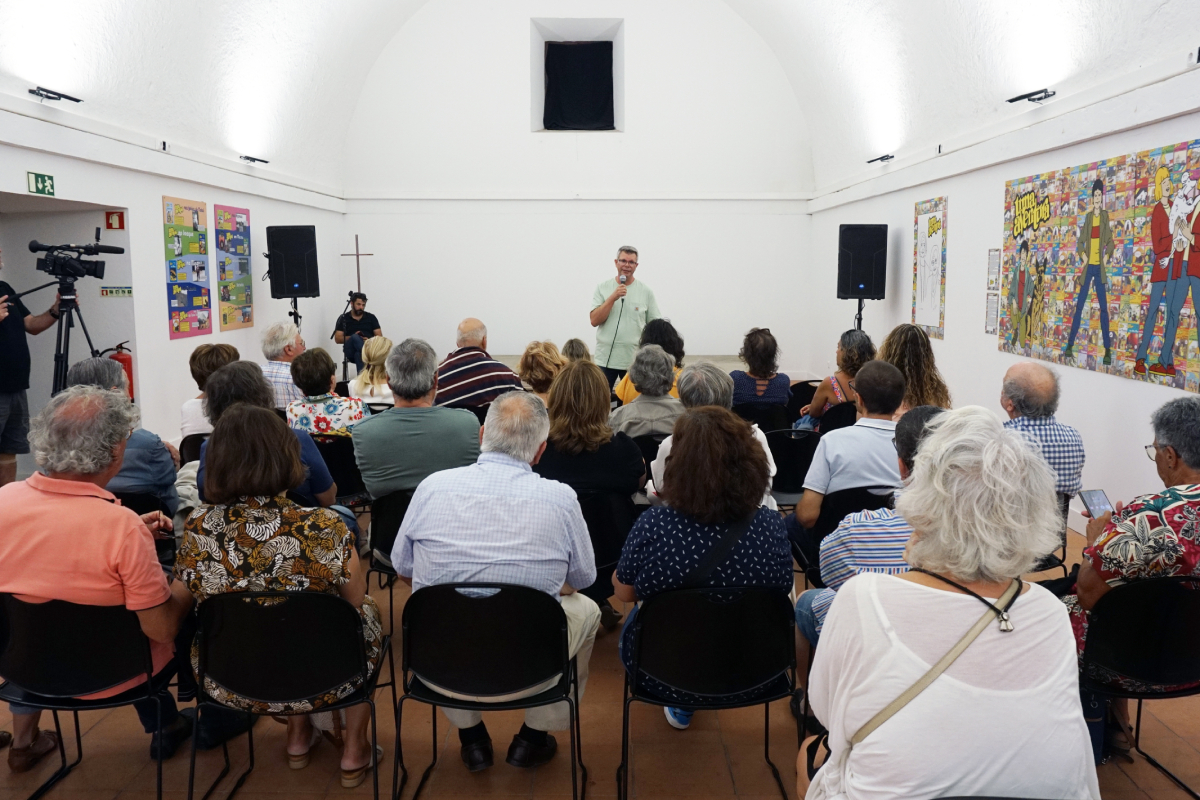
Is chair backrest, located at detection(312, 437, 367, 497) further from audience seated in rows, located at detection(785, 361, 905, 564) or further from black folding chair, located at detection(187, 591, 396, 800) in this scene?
audience seated in rows, located at detection(785, 361, 905, 564)

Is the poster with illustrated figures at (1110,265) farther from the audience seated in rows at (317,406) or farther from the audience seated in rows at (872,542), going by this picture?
the audience seated in rows at (317,406)

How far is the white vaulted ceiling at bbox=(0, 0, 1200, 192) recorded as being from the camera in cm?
463

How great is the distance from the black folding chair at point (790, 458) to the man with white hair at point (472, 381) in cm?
129

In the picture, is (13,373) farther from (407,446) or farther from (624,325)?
(624,325)

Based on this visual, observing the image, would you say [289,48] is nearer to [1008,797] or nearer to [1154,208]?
[1154,208]

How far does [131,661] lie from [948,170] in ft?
20.7

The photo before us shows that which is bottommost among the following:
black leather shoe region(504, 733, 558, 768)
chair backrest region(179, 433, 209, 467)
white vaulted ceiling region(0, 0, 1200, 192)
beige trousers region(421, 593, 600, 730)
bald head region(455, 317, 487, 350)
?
black leather shoe region(504, 733, 558, 768)

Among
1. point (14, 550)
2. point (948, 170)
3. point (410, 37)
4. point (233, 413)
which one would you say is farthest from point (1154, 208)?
point (410, 37)

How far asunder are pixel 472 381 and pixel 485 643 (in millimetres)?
2147

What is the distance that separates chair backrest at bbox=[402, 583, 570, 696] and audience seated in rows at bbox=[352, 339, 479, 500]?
109cm

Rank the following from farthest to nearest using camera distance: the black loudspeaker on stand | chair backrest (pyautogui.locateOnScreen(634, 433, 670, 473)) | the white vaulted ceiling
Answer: the black loudspeaker on stand
the white vaulted ceiling
chair backrest (pyautogui.locateOnScreen(634, 433, 670, 473))

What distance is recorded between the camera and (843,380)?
4.21 meters

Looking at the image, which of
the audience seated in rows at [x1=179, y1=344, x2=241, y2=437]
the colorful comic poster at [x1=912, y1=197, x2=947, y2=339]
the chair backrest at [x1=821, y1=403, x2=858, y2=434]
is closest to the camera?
the audience seated in rows at [x1=179, y1=344, x2=241, y2=437]

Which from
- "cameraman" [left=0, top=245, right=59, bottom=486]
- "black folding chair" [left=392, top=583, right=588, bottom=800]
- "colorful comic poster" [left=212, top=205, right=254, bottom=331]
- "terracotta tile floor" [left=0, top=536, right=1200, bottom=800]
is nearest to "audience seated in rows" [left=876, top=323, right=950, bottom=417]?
"terracotta tile floor" [left=0, top=536, right=1200, bottom=800]
